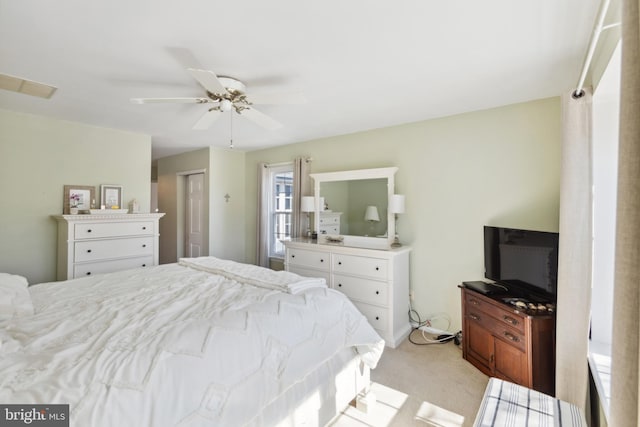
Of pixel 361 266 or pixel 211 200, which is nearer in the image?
pixel 361 266

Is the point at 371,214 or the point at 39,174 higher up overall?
the point at 39,174

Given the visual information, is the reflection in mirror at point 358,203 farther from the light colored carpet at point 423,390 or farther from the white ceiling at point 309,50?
the light colored carpet at point 423,390

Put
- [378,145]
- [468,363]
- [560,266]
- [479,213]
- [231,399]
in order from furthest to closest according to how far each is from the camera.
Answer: [378,145]
[479,213]
[468,363]
[560,266]
[231,399]

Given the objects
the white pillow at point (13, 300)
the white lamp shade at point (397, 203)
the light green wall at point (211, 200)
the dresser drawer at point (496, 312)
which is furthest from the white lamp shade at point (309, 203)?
the white pillow at point (13, 300)

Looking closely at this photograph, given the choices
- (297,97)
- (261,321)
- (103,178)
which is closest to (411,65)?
(297,97)

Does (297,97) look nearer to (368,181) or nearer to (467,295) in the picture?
(368,181)

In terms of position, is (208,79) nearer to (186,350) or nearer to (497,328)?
(186,350)

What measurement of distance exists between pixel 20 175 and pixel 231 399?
3.70 meters

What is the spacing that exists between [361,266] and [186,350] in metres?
2.23

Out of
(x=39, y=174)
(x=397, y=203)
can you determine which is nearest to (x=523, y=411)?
(x=397, y=203)

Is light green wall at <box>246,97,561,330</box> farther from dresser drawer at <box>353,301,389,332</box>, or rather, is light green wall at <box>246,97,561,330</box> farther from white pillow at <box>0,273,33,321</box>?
white pillow at <box>0,273,33,321</box>

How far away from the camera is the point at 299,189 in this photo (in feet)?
14.6

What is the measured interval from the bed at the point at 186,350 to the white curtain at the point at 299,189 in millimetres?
2088

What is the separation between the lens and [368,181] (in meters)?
3.71
